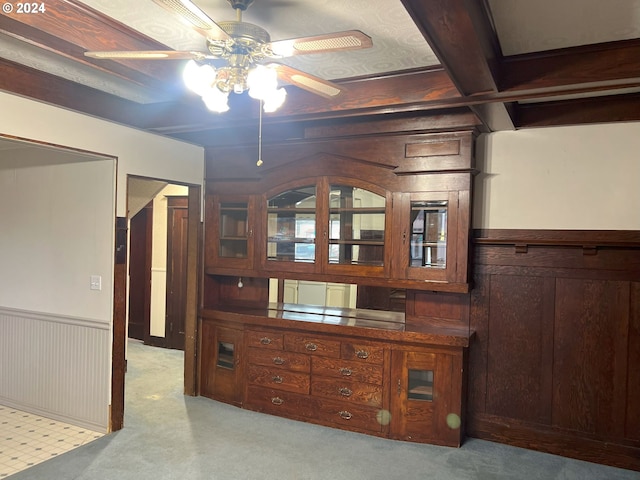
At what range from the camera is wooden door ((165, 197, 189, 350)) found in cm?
580

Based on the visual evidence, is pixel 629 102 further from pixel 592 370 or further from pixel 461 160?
pixel 592 370

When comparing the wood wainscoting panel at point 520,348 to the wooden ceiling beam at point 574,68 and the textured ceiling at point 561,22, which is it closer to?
the wooden ceiling beam at point 574,68

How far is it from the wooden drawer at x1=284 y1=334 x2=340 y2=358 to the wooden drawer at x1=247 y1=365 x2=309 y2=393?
0.20 m

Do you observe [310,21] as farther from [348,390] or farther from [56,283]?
[56,283]

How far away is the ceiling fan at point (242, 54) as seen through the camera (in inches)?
67.7

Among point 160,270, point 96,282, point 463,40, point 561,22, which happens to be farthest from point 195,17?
point 160,270

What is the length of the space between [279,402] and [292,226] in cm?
145

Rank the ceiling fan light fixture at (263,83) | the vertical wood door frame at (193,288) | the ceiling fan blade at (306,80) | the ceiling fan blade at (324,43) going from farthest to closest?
1. the vertical wood door frame at (193,288)
2. the ceiling fan blade at (306,80)
3. the ceiling fan light fixture at (263,83)
4. the ceiling fan blade at (324,43)

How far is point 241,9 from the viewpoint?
200 cm

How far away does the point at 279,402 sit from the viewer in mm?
3830

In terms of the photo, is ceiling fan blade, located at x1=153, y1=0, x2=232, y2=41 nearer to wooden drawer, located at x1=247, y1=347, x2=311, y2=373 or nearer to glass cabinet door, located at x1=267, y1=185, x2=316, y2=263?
glass cabinet door, located at x1=267, y1=185, x2=316, y2=263

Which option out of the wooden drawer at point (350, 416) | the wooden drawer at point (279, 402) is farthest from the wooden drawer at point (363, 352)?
the wooden drawer at point (279, 402)

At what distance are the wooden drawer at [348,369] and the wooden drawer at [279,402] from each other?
0.27 m

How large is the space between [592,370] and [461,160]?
173 cm
